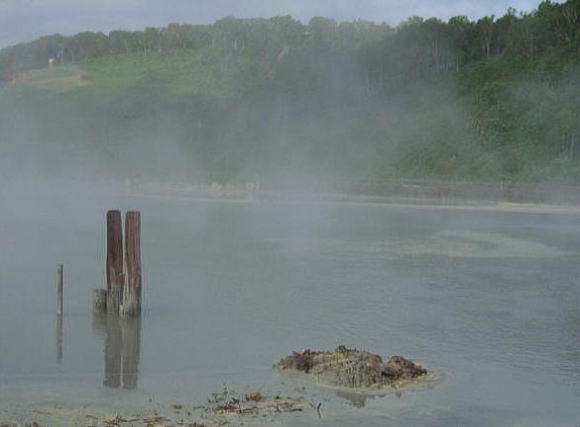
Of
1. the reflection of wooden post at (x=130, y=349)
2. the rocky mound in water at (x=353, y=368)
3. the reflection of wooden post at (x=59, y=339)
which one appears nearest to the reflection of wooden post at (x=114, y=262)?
the reflection of wooden post at (x=130, y=349)

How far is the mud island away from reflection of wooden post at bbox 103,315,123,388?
190 cm

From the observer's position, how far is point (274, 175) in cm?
5916

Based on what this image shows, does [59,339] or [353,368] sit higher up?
[353,368]

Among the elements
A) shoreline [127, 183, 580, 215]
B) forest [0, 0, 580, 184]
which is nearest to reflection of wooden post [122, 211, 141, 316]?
shoreline [127, 183, 580, 215]

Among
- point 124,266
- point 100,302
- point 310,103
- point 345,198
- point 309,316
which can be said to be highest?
point 310,103

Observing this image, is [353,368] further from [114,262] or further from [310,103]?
[310,103]

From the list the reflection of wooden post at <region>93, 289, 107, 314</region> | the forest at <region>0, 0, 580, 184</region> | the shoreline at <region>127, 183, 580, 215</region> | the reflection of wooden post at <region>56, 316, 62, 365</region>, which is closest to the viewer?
the reflection of wooden post at <region>56, 316, 62, 365</region>

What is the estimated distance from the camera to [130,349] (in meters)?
12.7

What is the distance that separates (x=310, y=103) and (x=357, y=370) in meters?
65.1

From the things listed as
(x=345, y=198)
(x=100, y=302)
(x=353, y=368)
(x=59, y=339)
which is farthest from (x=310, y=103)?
(x=353, y=368)

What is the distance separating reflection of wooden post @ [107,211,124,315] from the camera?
1405 centimetres

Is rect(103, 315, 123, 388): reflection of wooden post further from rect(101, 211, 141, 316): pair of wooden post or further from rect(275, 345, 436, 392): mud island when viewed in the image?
rect(275, 345, 436, 392): mud island

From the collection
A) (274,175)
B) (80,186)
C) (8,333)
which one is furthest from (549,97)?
(8,333)

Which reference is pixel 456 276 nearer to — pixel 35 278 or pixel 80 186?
pixel 35 278
